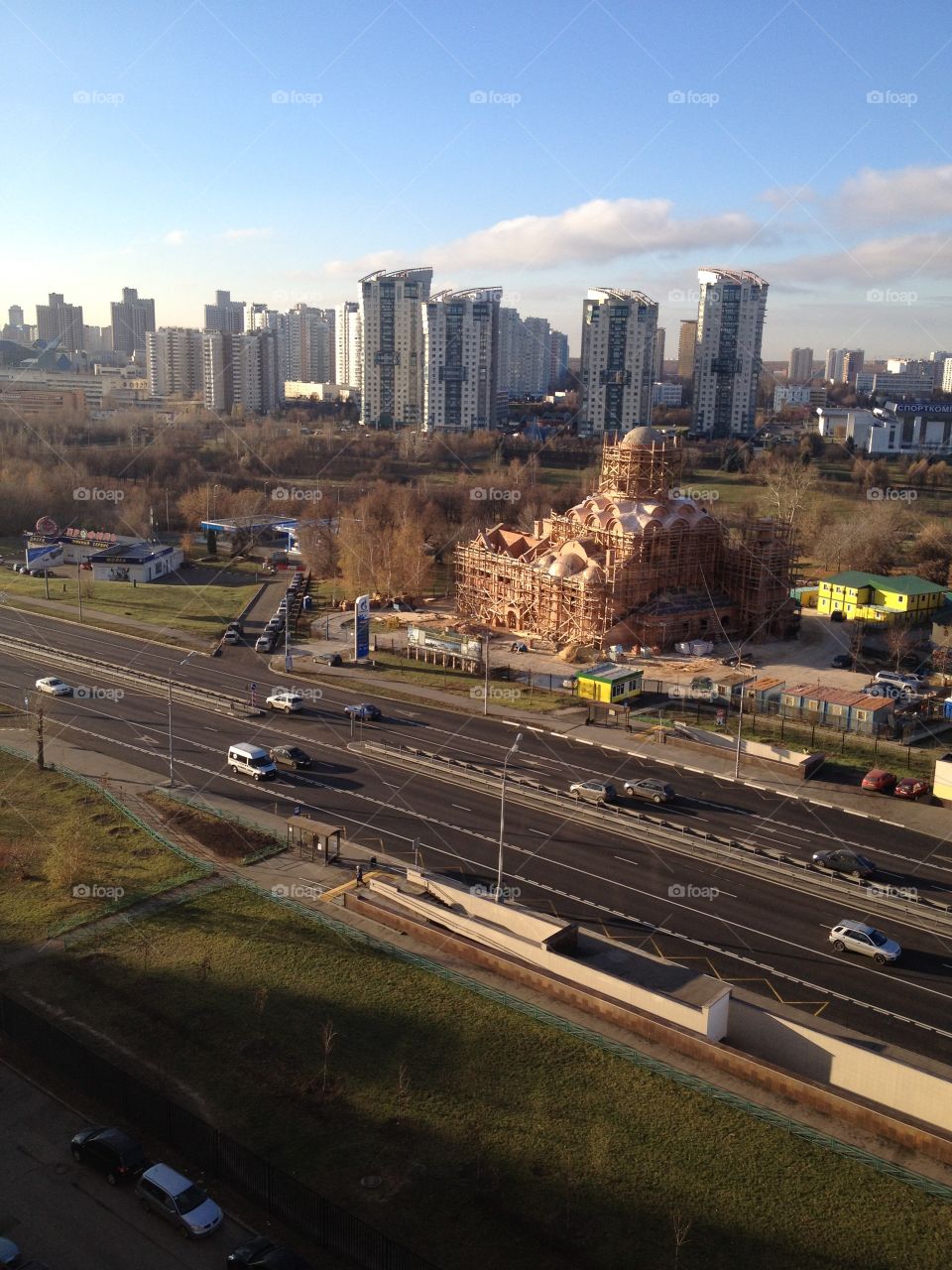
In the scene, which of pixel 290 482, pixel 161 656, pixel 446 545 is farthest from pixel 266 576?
pixel 290 482

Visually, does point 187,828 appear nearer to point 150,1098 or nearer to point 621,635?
point 150,1098

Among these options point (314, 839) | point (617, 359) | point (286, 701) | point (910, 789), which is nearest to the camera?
point (314, 839)

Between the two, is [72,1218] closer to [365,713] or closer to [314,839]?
[314,839]

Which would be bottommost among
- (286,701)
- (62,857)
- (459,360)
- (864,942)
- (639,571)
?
(864,942)

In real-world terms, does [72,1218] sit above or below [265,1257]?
below

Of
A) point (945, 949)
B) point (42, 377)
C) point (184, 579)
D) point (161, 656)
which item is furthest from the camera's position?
point (42, 377)

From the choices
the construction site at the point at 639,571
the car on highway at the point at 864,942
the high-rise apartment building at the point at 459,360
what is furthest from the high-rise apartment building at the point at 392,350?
the car on highway at the point at 864,942

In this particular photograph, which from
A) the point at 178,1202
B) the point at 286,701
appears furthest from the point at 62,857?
the point at 286,701
